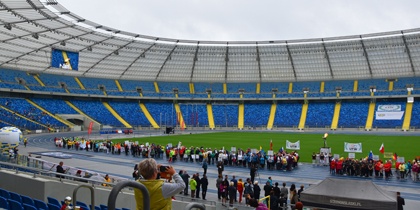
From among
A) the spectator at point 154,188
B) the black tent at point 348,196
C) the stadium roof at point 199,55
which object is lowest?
the black tent at point 348,196

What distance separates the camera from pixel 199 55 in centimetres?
7294

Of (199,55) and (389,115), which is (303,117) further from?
(199,55)

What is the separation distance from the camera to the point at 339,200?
10047mm

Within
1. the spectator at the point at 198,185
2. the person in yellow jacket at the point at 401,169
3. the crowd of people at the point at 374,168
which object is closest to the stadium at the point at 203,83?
the crowd of people at the point at 374,168

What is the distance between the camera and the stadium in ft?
191

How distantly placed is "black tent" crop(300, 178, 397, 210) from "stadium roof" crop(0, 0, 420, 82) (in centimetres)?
4204

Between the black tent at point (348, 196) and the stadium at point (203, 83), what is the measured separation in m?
45.9

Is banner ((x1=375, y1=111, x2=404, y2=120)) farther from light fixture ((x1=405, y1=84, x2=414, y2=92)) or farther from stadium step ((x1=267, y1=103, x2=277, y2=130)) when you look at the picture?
stadium step ((x1=267, y1=103, x2=277, y2=130))

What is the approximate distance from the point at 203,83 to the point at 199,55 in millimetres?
10809

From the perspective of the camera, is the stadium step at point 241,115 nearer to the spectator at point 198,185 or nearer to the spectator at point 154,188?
the spectator at point 198,185

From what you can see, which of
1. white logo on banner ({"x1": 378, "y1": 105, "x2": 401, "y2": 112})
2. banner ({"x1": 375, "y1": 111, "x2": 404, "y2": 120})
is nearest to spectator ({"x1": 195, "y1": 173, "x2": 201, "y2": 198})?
banner ({"x1": 375, "y1": 111, "x2": 404, "y2": 120})

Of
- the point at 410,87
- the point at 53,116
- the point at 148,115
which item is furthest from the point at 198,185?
A: the point at 410,87

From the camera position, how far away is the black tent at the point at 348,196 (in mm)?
9641

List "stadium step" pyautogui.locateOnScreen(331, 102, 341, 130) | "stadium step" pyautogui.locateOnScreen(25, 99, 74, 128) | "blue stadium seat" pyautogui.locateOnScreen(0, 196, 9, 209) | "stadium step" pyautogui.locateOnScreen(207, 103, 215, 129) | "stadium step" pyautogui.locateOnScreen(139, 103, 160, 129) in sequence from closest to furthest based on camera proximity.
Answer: "blue stadium seat" pyautogui.locateOnScreen(0, 196, 9, 209), "stadium step" pyautogui.locateOnScreen(25, 99, 74, 128), "stadium step" pyautogui.locateOnScreen(331, 102, 341, 130), "stadium step" pyautogui.locateOnScreen(139, 103, 160, 129), "stadium step" pyautogui.locateOnScreen(207, 103, 215, 129)
